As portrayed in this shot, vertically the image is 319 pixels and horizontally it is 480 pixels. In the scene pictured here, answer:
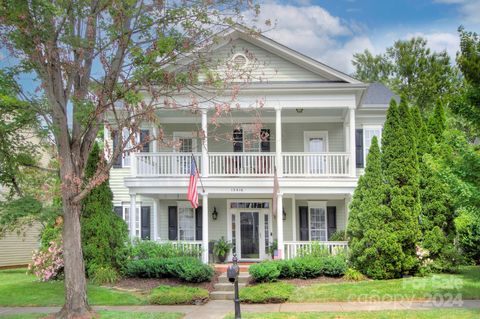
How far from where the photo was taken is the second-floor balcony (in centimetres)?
1848

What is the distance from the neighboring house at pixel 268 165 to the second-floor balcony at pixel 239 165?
4cm

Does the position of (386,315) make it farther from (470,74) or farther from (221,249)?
(221,249)

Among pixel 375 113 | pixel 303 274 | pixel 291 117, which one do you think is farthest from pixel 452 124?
pixel 303 274

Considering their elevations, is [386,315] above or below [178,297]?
above

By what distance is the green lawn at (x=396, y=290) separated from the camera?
12336 mm

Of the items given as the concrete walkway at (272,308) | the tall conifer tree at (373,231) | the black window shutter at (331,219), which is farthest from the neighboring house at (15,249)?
the tall conifer tree at (373,231)

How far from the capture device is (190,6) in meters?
10.7

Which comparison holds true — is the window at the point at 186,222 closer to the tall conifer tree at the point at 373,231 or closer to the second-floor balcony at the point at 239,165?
the second-floor balcony at the point at 239,165

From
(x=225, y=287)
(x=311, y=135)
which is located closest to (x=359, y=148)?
(x=311, y=135)

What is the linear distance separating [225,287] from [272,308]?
10.5 feet

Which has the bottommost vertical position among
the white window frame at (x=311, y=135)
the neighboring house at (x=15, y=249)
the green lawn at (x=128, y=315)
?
the neighboring house at (x=15, y=249)

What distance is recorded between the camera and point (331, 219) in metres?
21.3

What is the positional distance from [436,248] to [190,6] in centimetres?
992

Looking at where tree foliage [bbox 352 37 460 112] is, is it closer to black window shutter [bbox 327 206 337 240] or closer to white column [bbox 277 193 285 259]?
black window shutter [bbox 327 206 337 240]
